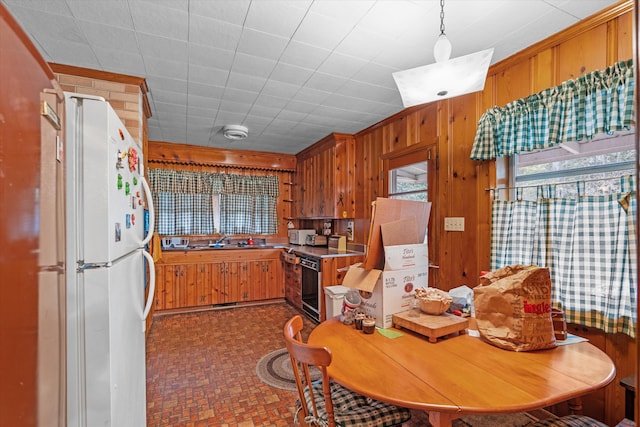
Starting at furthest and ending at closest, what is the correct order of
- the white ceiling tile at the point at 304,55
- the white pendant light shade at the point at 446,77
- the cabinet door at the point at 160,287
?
1. the cabinet door at the point at 160,287
2. the white ceiling tile at the point at 304,55
3. the white pendant light shade at the point at 446,77

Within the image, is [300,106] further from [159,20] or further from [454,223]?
[454,223]

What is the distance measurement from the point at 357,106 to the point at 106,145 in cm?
254

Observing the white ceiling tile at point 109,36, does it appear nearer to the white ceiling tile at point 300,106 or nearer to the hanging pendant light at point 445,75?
the white ceiling tile at point 300,106

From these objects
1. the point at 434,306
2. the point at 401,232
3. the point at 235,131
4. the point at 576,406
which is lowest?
the point at 576,406

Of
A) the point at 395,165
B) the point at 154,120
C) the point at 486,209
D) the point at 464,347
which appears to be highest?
the point at 154,120

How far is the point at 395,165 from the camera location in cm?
348

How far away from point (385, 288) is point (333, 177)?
2.84 metres

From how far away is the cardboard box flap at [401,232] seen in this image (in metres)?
1.56

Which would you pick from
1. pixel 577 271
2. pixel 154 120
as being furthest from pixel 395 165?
pixel 154 120

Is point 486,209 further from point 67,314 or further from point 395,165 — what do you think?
→ point 67,314

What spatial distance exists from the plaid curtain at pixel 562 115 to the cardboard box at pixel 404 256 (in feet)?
3.84

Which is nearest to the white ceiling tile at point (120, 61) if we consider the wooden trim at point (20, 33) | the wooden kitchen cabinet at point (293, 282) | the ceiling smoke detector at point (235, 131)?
the ceiling smoke detector at point (235, 131)

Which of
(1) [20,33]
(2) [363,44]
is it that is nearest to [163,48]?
(2) [363,44]

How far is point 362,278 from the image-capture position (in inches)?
61.3
